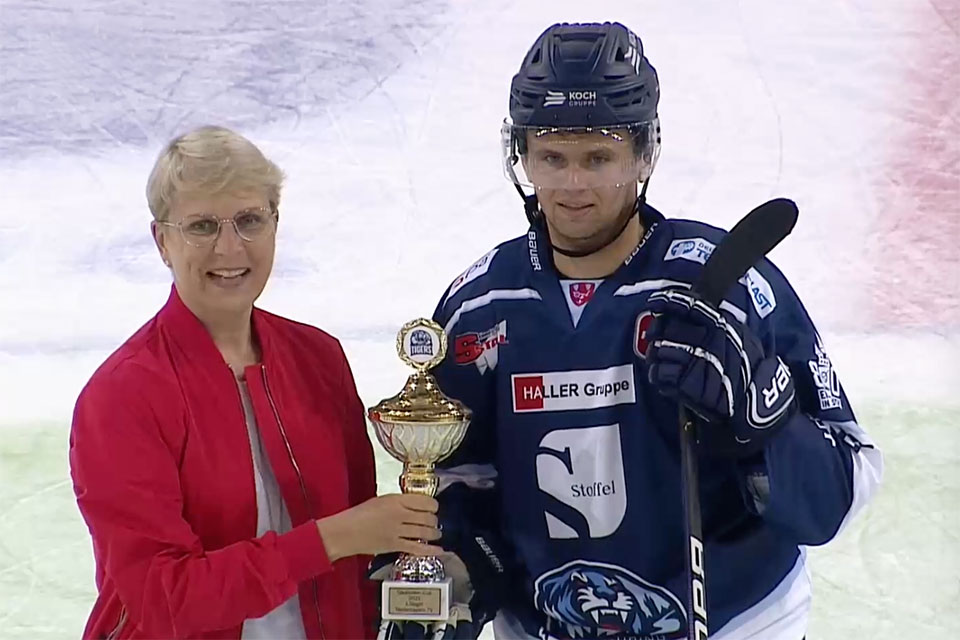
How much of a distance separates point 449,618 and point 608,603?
200mm

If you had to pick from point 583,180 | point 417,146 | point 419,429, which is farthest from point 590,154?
point 417,146

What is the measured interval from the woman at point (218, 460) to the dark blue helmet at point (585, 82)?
13.1 inches

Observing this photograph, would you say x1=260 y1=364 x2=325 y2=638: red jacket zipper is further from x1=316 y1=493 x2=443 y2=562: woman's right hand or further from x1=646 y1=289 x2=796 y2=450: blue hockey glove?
x1=646 y1=289 x2=796 y2=450: blue hockey glove

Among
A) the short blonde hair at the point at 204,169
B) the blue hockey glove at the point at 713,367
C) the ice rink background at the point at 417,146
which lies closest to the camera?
the blue hockey glove at the point at 713,367

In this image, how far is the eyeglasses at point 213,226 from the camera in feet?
5.09

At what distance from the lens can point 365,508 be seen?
1581 millimetres

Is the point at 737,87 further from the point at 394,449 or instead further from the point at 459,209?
the point at 394,449

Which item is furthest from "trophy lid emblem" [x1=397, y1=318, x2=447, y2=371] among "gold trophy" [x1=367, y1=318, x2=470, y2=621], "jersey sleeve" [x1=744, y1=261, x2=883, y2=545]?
"jersey sleeve" [x1=744, y1=261, x2=883, y2=545]

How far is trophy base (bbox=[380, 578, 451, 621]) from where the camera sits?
1.61 m

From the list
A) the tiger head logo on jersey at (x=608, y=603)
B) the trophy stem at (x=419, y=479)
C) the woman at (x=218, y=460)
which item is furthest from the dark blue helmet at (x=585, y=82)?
the tiger head logo on jersey at (x=608, y=603)

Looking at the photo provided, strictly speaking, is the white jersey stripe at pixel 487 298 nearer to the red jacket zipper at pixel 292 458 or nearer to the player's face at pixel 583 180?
the player's face at pixel 583 180

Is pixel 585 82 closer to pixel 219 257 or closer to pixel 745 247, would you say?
pixel 745 247

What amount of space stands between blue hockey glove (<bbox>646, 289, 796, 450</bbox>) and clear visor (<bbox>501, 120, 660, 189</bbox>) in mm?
200

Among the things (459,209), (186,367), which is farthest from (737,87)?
(186,367)
